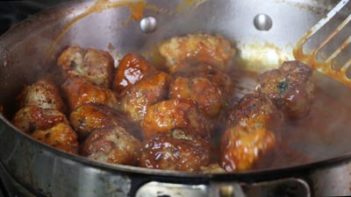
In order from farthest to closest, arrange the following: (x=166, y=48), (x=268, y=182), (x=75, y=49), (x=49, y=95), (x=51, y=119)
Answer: (x=166, y=48) → (x=75, y=49) → (x=49, y=95) → (x=51, y=119) → (x=268, y=182)

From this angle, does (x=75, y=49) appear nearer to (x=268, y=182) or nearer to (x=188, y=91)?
(x=188, y=91)

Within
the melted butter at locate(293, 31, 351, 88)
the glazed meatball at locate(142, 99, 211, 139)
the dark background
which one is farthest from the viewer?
the dark background

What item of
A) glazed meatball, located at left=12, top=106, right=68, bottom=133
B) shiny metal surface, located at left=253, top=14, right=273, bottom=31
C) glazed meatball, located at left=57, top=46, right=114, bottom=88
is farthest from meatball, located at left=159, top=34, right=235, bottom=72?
glazed meatball, located at left=12, top=106, right=68, bottom=133

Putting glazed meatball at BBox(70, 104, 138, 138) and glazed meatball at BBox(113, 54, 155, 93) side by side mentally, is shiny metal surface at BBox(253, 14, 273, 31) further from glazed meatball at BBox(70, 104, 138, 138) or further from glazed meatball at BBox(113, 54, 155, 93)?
glazed meatball at BBox(70, 104, 138, 138)

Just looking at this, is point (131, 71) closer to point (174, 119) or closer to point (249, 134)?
point (174, 119)

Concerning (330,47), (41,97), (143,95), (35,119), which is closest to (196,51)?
(143,95)

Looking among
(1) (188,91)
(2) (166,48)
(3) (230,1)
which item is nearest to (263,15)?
(3) (230,1)
